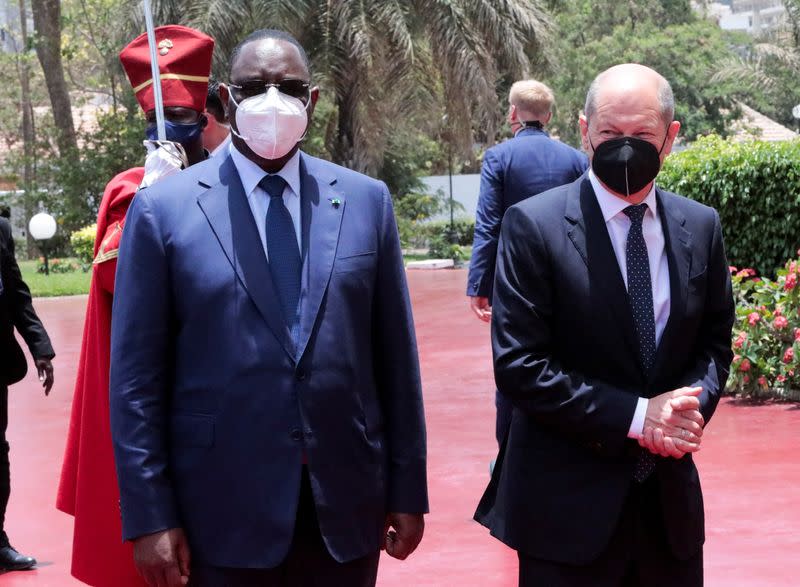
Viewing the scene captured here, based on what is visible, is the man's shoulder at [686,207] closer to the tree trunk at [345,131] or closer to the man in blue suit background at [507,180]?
the man in blue suit background at [507,180]

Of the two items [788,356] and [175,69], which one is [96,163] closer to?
[788,356]

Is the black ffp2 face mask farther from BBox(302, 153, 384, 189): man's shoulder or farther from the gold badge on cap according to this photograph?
the gold badge on cap

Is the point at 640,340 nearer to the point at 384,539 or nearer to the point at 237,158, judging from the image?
the point at 384,539

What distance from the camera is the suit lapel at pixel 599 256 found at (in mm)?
3037

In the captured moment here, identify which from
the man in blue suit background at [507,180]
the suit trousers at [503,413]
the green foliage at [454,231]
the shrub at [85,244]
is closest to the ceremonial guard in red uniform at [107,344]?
the suit trousers at [503,413]

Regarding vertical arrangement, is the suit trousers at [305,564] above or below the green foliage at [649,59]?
above

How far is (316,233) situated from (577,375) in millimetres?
728

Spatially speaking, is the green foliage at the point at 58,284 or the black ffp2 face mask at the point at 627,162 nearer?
the black ffp2 face mask at the point at 627,162

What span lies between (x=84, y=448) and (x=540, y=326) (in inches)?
56.6

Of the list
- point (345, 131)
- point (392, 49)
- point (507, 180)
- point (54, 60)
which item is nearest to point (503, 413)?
point (507, 180)

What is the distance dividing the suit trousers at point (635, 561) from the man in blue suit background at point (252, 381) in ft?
1.25

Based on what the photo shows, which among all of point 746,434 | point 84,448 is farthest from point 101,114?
point 84,448

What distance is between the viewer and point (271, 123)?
9.82 feet

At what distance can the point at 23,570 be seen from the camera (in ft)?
19.0
